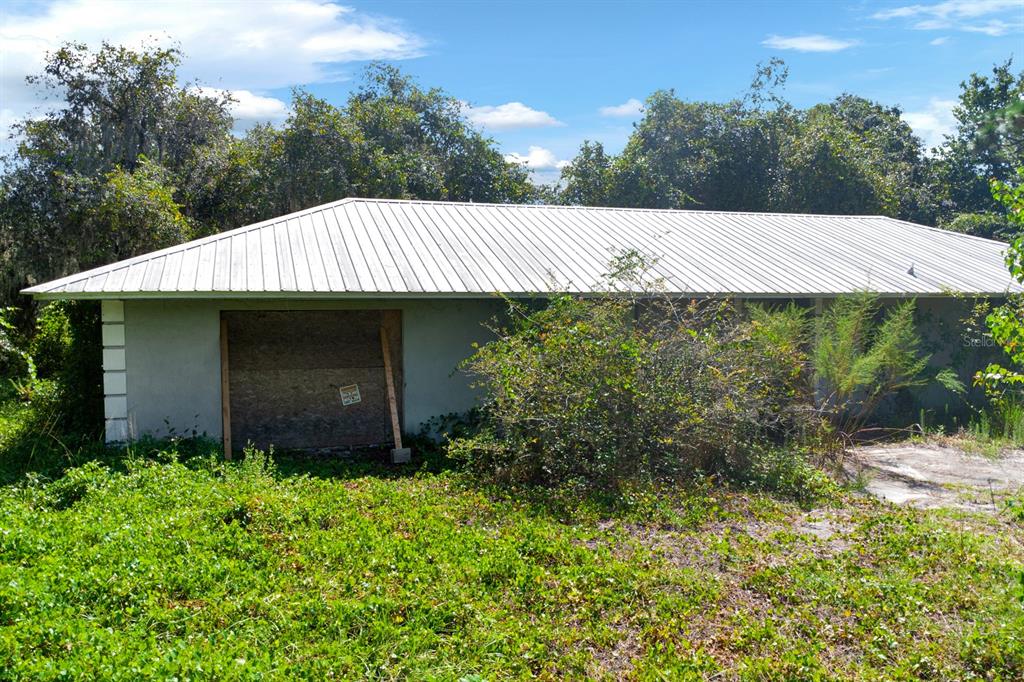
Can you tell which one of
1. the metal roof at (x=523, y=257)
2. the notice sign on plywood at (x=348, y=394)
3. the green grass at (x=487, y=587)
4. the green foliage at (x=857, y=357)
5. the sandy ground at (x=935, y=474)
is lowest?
the sandy ground at (x=935, y=474)

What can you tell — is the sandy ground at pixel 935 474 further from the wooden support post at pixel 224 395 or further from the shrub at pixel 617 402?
the wooden support post at pixel 224 395

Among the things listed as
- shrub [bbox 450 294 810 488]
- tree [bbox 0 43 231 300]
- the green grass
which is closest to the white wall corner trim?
the green grass

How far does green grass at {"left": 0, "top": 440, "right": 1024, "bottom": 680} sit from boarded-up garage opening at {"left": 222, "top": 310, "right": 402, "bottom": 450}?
273cm

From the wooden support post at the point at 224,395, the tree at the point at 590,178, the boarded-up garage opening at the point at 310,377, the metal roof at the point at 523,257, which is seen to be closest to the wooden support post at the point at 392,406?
the boarded-up garage opening at the point at 310,377

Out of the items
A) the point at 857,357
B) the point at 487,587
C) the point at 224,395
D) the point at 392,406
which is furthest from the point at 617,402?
the point at 224,395

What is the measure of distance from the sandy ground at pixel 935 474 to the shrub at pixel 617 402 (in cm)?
140

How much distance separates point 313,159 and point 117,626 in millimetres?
16376

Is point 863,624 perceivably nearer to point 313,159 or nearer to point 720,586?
point 720,586

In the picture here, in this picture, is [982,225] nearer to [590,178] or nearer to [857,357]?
[590,178]

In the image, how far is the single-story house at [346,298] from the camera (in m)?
9.41

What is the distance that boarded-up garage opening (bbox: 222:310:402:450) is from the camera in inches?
401

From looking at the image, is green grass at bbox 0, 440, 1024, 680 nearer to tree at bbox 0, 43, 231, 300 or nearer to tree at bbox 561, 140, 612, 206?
tree at bbox 0, 43, 231, 300

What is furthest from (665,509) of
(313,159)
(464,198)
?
→ (464,198)

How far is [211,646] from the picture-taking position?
445cm
